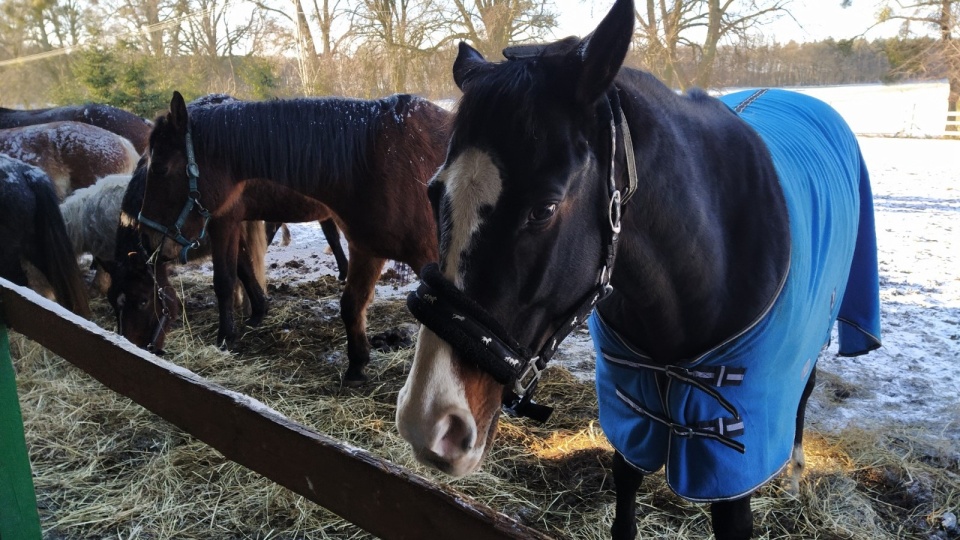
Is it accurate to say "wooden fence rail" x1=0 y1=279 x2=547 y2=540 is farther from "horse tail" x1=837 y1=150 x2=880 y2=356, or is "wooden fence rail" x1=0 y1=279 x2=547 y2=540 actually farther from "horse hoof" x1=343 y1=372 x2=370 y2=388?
"horse tail" x1=837 y1=150 x2=880 y2=356

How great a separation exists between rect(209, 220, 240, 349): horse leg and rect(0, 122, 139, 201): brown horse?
323 cm

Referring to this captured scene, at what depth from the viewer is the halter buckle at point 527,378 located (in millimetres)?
1145

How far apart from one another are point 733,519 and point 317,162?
110 inches

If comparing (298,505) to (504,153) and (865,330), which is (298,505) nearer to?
(504,153)

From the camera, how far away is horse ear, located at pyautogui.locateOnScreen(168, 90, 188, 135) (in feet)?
11.1

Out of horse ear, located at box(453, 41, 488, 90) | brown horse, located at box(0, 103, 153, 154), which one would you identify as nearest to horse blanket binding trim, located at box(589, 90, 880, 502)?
horse ear, located at box(453, 41, 488, 90)

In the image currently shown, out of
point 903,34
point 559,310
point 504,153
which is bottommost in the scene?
point 559,310

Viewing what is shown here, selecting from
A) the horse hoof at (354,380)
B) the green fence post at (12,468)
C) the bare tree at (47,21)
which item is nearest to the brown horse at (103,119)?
the horse hoof at (354,380)

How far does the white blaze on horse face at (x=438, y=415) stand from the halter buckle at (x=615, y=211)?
0.44 m

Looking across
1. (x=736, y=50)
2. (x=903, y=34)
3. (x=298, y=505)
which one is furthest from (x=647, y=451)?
(x=903, y=34)

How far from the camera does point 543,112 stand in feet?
3.68

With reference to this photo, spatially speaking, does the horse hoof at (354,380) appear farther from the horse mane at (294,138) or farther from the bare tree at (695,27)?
the bare tree at (695,27)

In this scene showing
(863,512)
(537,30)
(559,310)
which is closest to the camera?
(559,310)

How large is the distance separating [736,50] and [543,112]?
9414 mm
